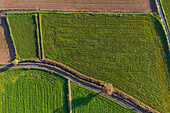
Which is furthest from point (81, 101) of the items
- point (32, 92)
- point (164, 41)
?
point (164, 41)

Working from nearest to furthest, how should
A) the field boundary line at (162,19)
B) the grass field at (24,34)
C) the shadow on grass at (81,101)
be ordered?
the shadow on grass at (81,101) < the field boundary line at (162,19) < the grass field at (24,34)

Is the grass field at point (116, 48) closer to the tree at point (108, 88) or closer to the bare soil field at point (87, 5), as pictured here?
the tree at point (108, 88)

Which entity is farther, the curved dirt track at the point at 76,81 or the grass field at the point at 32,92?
the grass field at the point at 32,92

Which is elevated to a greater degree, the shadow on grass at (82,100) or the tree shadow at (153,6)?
the tree shadow at (153,6)

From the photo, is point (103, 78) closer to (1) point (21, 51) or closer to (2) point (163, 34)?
(2) point (163, 34)

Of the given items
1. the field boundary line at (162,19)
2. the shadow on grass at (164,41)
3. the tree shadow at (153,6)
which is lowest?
the shadow on grass at (164,41)

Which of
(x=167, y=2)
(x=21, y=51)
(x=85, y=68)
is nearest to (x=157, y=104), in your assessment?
(x=85, y=68)

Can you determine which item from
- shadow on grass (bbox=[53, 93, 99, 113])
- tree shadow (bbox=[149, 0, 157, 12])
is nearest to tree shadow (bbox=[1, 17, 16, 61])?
shadow on grass (bbox=[53, 93, 99, 113])

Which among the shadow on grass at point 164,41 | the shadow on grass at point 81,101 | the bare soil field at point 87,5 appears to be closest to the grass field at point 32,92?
the shadow on grass at point 81,101
